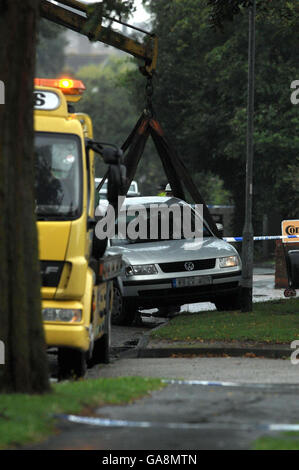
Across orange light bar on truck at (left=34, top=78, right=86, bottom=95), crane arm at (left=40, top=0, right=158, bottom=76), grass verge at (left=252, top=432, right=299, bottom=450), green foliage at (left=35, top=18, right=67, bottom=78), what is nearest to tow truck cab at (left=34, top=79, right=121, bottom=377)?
orange light bar on truck at (left=34, top=78, right=86, bottom=95)

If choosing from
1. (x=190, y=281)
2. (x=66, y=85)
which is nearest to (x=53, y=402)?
(x=66, y=85)

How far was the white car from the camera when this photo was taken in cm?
1677

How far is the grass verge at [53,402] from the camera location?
7.47m

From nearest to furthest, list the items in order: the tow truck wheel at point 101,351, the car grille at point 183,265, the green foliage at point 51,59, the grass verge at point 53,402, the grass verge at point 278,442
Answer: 1. the grass verge at point 278,442
2. the grass verge at point 53,402
3. the tow truck wheel at point 101,351
4. the car grille at point 183,265
5. the green foliage at point 51,59

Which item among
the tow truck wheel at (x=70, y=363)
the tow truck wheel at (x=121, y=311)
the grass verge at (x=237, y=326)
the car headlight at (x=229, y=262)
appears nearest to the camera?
the tow truck wheel at (x=70, y=363)

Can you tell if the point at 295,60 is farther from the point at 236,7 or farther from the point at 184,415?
Answer: the point at 184,415

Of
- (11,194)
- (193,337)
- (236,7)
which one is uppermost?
(236,7)

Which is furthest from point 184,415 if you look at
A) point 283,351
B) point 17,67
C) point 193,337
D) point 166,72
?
point 166,72

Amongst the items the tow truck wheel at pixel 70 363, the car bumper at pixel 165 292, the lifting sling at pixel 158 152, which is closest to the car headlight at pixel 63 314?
the tow truck wheel at pixel 70 363

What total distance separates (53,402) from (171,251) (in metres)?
8.72

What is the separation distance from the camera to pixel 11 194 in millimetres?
8930

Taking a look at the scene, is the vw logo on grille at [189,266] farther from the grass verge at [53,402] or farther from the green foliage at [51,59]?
the green foliage at [51,59]

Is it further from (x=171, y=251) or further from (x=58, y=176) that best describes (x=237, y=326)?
(x=58, y=176)

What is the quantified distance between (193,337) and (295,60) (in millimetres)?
24897
